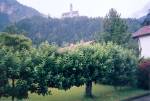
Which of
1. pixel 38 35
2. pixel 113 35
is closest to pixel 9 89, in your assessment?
pixel 113 35

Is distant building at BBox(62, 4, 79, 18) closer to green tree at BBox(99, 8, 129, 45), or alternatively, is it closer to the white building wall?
green tree at BBox(99, 8, 129, 45)

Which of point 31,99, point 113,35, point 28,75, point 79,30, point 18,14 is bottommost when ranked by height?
point 31,99

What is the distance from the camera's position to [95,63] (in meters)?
32.2

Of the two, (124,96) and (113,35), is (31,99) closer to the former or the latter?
(124,96)

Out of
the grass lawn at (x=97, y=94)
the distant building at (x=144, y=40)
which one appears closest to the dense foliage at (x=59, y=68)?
the grass lawn at (x=97, y=94)

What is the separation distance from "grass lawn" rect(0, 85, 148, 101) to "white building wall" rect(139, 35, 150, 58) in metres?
10.5

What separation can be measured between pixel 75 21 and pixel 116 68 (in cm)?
6925

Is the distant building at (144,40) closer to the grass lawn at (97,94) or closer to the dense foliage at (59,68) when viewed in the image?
the dense foliage at (59,68)

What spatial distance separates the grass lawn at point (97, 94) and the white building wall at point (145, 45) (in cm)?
1049

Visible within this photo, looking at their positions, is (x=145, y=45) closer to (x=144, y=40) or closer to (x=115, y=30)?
(x=144, y=40)

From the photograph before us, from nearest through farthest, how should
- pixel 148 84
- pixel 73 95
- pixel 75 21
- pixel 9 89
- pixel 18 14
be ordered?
pixel 9 89 → pixel 73 95 → pixel 148 84 → pixel 75 21 → pixel 18 14

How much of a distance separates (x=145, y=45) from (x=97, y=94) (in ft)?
50.2

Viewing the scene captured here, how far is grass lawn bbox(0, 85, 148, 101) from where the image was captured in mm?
32500

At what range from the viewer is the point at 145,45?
48.1 meters
